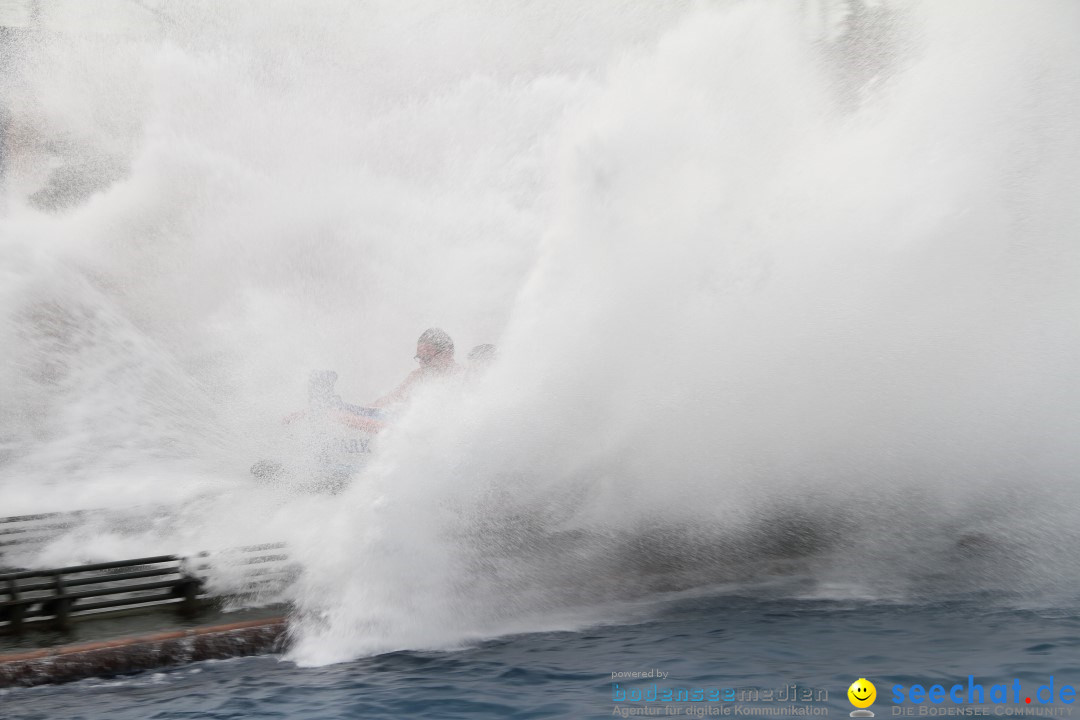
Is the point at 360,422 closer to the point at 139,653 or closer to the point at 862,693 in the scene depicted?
the point at 139,653

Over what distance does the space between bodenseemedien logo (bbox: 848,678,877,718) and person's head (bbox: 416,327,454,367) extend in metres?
5.75

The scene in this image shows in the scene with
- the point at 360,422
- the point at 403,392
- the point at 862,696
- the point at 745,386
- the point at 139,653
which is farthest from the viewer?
the point at 403,392

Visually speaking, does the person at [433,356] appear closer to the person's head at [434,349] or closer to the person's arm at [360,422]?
the person's head at [434,349]

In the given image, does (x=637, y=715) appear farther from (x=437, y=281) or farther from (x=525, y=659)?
(x=437, y=281)

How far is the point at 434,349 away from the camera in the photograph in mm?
9797

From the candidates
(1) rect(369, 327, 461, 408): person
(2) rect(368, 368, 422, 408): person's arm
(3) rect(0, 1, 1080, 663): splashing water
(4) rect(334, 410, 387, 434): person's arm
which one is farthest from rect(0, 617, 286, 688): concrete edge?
(1) rect(369, 327, 461, 408): person

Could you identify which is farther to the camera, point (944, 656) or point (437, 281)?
point (437, 281)

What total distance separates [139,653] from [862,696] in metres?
5.06

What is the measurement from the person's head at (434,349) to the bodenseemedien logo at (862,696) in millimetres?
5746

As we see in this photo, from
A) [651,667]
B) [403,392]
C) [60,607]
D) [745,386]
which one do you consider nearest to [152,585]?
[60,607]

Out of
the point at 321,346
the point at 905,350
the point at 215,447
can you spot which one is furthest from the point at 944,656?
the point at 321,346

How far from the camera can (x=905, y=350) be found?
331 inches

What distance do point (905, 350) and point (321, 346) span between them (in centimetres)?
1119

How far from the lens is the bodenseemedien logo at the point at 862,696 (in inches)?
184
